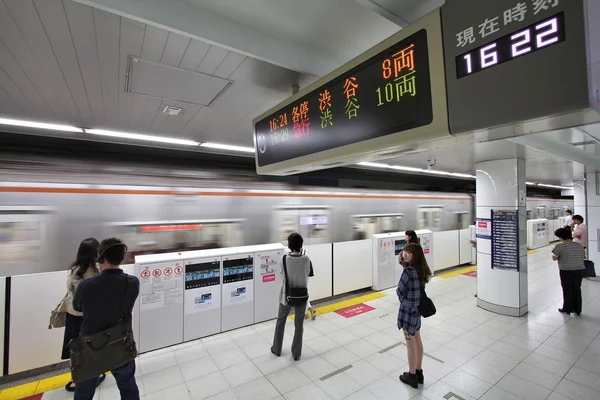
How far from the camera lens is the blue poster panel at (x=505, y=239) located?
534 centimetres

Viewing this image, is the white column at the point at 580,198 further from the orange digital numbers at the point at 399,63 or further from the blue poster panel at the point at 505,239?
the orange digital numbers at the point at 399,63

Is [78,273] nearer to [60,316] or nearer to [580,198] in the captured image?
[60,316]

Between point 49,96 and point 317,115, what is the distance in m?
2.67

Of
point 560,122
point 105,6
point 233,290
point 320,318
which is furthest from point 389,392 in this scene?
point 105,6

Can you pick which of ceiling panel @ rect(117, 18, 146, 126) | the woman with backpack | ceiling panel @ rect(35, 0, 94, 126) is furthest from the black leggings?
ceiling panel @ rect(35, 0, 94, 126)

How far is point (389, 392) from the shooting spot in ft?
10.5

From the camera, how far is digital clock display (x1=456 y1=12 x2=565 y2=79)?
1019 mm

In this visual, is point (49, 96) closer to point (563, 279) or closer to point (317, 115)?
point (317, 115)

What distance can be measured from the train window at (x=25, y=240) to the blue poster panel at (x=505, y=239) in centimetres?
722

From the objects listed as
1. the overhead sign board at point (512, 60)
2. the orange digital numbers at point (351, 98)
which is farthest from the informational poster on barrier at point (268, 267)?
the overhead sign board at point (512, 60)

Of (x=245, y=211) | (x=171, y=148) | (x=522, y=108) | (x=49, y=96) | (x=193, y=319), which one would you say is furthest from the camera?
(x=245, y=211)

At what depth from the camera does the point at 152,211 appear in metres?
4.28

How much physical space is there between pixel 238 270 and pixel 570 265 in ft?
19.7

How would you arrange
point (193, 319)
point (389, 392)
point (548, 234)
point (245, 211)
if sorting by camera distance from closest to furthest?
1. point (389, 392)
2. point (193, 319)
3. point (245, 211)
4. point (548, 234)
